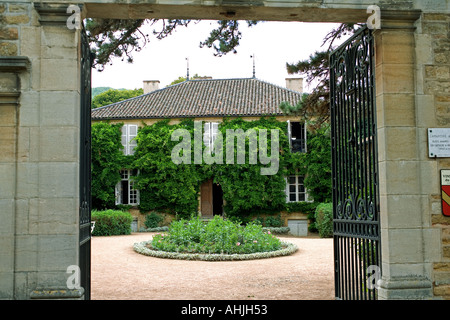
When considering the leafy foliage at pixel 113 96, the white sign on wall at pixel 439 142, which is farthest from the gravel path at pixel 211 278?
the leafy foliage at pixel 113 96

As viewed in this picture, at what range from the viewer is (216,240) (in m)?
12.8

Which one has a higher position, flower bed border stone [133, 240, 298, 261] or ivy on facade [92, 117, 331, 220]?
ivy on facade [92, 117, 331, 220]

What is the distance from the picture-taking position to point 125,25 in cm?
831

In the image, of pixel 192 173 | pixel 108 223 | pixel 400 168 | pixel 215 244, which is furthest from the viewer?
pixel 192 173

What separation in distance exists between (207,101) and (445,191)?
2232 centimetres

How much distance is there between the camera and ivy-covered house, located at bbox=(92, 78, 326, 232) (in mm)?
23844

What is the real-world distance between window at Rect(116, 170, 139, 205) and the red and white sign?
21.7 m

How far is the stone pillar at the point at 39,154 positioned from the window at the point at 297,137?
20525 millimetres

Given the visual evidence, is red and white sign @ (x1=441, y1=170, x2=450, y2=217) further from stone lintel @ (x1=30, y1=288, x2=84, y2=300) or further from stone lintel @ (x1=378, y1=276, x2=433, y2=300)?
stone lintel @ (x1=30, y1=288, x2=84, y2=300)

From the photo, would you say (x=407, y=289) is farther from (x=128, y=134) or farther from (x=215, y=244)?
(x=128, y=134)

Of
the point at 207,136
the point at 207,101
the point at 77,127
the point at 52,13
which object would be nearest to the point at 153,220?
the point at 207,136

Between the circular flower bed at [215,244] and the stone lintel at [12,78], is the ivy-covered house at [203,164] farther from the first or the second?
the stone lintel at [12,78]

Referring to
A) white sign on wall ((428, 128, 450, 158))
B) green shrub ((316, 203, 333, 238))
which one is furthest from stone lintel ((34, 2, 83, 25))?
green shrub ((316, 203, 333, 238))

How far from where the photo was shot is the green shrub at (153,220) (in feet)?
79.8
